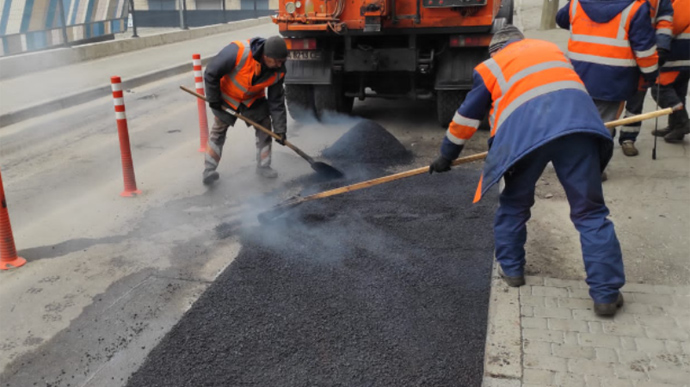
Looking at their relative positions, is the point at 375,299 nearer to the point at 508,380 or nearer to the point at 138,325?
the point at 508,380

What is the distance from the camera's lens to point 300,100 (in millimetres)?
7656

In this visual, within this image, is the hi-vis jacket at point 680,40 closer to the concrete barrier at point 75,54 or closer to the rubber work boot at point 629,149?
the rubber work boot at point 629,149

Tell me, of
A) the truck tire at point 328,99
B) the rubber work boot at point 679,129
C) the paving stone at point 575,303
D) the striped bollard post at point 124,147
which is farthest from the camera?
the truck tire at point 328,99

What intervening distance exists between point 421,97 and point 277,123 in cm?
221

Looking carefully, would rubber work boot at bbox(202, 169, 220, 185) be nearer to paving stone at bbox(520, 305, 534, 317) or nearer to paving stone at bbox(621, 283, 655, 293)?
paving stone at bbox(520, 305, 534, 317)

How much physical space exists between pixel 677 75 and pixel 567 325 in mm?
3784

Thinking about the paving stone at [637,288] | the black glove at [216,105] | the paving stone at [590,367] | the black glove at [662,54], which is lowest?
the paving stone at [590,367]

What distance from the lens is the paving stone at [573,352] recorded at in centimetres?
277

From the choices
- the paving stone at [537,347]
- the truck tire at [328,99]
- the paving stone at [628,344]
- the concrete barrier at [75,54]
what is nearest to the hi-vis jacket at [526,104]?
the paving stone at [537,347]

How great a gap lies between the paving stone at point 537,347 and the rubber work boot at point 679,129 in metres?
4.14

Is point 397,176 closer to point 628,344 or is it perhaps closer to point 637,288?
point 637,288

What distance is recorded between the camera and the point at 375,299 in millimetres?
3475

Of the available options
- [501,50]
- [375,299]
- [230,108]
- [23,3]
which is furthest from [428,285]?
[23,3]

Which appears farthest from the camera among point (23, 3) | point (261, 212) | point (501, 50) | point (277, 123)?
point (23, 3)
